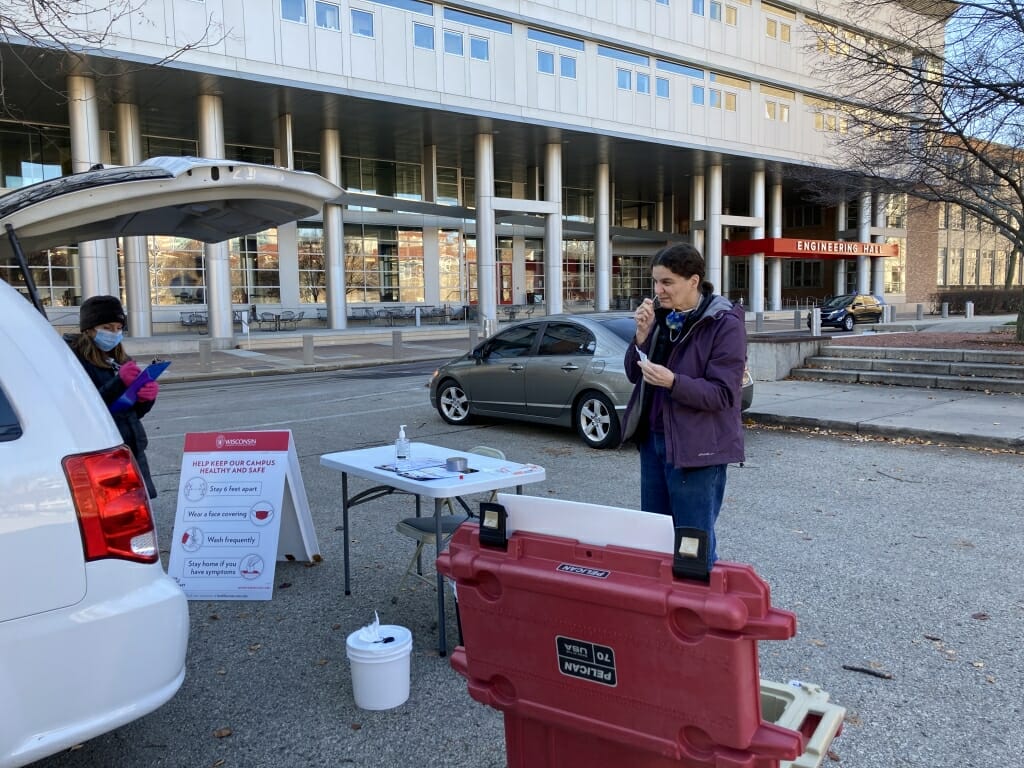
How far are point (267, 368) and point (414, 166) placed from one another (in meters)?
23.3

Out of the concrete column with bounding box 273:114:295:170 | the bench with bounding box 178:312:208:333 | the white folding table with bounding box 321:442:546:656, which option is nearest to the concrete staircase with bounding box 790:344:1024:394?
the white folding table with bounding box 321:442:546:656

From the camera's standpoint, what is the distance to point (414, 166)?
41531mm

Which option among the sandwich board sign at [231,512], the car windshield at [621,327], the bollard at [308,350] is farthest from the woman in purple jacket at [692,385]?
the bollard at [308,350]

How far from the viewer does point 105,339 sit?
16.6 feet

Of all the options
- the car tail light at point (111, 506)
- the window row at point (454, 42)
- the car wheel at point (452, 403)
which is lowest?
the car wheel at point (452, 403)

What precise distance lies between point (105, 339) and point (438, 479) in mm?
2583

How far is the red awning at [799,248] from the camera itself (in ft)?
155

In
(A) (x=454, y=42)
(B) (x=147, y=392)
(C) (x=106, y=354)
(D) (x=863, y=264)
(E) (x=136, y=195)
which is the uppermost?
(A) (x=454, y=42)

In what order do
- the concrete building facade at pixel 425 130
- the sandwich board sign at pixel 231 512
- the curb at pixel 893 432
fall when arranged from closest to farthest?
the sandwich board sign at pixel 231 512, the curb at pixel 893 432, the concrete building facade at pixel 425 130

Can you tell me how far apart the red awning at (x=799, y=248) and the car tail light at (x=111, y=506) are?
4752 centimetres

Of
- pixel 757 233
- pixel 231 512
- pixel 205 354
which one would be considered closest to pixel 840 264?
pixel 757 233

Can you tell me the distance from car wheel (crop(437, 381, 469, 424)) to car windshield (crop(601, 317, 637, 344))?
2.34 meters

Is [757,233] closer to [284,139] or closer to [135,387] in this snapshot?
[284,139]

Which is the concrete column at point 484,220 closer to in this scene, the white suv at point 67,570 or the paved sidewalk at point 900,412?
the paved sidewalk at point 900,412
